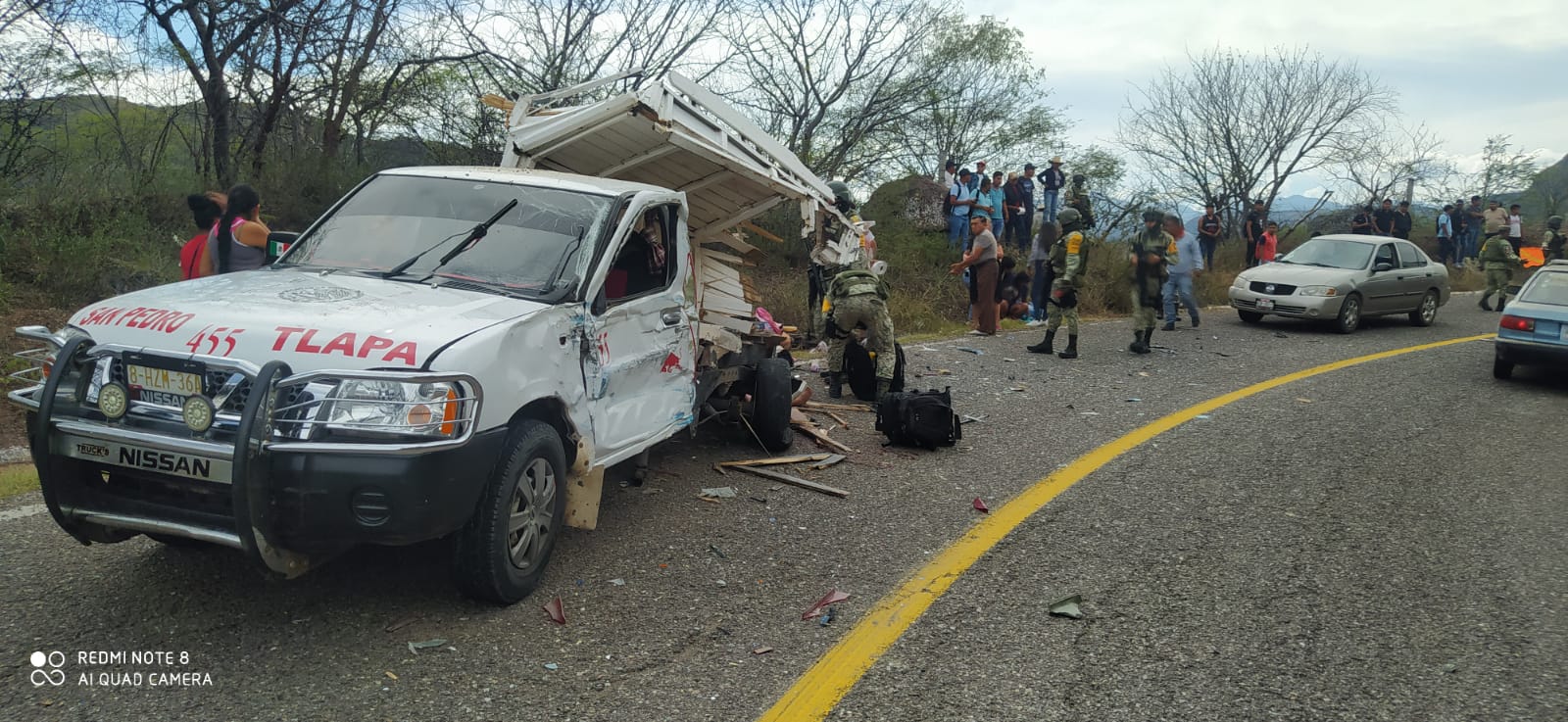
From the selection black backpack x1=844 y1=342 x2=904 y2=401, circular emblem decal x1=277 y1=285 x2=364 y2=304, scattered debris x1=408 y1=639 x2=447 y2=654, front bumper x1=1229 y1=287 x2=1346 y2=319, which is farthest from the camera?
front bumper x1=1229 y1=287 x2=1346 y2=319

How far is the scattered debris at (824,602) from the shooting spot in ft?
15.2

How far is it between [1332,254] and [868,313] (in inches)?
469

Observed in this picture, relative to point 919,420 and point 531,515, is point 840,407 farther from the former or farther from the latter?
point 531,515

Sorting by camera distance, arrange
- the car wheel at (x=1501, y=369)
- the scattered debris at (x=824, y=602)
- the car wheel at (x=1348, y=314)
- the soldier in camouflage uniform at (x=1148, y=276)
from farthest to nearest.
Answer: the car wheel at (x=1348, y=314) → the soldier in camouflage uniform at (x=1148, y=276) → the car wheel at (x=1501, y=369) → the scattered debris at (x=824, y=602)

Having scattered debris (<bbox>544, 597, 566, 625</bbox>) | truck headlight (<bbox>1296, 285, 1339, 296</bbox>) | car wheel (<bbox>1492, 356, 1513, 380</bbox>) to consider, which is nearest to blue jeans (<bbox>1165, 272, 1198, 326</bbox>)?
truck headlight (<bbox>1296, 285, 1339, 296</bbox>)

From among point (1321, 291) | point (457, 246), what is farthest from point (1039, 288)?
point (457, 246)

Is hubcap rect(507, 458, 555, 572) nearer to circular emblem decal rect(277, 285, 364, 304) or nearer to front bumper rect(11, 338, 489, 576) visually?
front bumper rect(11, 338, 489, 576)

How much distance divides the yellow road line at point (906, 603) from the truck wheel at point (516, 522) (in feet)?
4.39

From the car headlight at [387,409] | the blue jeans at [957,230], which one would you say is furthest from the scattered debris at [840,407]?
the blue jeans at [957,230]

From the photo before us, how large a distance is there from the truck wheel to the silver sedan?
580 inches

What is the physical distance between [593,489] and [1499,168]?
43511 mm

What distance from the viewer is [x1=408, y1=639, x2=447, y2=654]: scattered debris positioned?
160 inches

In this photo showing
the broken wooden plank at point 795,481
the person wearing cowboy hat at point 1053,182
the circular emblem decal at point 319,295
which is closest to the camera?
the circular emblem decal at point 319,295

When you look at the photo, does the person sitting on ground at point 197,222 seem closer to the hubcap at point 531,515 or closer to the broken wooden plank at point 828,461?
the hubcap at point 531,515
